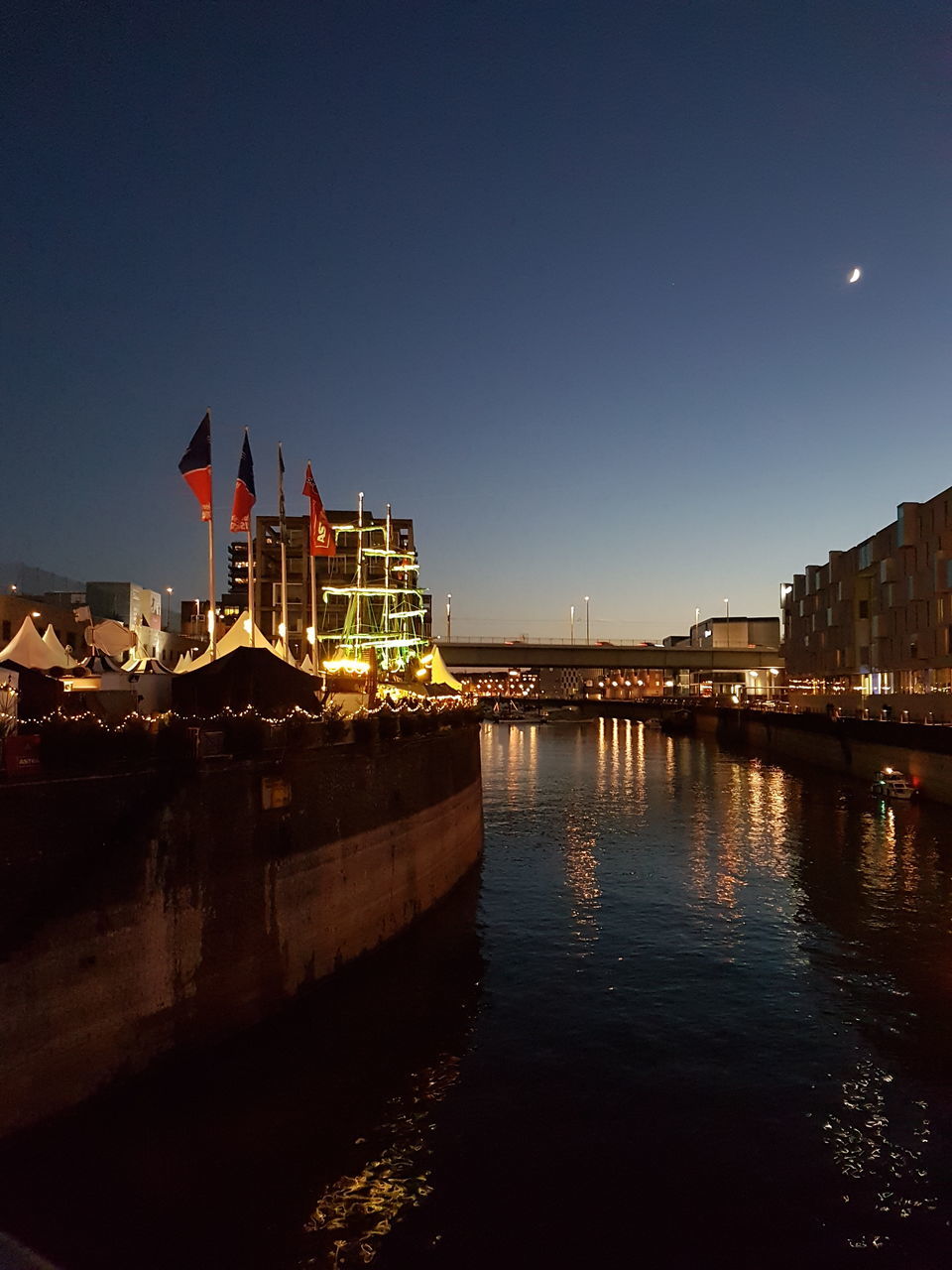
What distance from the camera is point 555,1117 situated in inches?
623

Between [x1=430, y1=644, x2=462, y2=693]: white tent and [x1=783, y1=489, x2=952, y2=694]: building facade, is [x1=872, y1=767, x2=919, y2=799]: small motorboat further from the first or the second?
[x1=430, y1=644, x2=462, y2=693]: white tent

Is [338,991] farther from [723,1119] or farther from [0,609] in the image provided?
[0,609]

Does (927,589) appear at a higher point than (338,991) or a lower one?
higher

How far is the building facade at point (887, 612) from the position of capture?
76250 millimetres

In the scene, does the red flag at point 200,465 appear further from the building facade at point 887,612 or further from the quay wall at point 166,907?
the building facade at point 887,612

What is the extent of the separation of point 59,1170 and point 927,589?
80586 mm

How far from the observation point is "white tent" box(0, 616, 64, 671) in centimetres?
3056

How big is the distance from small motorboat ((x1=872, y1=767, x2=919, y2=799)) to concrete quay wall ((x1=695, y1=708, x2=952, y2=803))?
130 centimetres

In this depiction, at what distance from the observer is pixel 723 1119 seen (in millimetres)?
15766

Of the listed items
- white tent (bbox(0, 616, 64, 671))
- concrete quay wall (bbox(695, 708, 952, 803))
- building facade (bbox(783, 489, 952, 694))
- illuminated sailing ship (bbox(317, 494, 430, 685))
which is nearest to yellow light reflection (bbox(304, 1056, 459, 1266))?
white tent (bbox(0, 616, 64, 671))

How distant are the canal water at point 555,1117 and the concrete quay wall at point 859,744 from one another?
1103 inches

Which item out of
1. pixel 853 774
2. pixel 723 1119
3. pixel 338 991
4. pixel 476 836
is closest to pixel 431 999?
pixel 338 991

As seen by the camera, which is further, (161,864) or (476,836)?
(476,836)

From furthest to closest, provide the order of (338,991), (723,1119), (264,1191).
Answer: (338,991), (723,1119), (264,1191)
